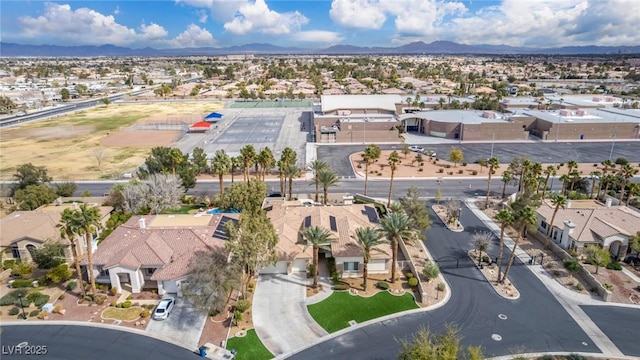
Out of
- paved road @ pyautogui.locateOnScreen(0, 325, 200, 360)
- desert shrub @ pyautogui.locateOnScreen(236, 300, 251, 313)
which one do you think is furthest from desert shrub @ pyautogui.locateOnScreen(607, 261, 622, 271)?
paved road @ pyautogui.locateOnScreen(0, 325, 200, 360)

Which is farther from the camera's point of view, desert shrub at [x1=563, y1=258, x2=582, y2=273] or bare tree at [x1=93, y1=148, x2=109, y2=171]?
bare tree at [x1=93, y1=148, x2=109, y2=171]

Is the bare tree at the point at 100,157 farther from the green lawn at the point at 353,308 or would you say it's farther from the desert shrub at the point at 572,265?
the desert shrub at the point at 572,265

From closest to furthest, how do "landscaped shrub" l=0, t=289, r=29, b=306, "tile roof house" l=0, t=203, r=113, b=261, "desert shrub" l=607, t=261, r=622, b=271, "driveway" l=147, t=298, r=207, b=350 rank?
"driveway" l=147, t=298, r=207, b=350
"landscaped shrub" l=0, t=289, r=29, b=306
"desert shrub" l=607, t=261, r=622, b=271
"tile roof house" l=0, t=203, r=113, b=261

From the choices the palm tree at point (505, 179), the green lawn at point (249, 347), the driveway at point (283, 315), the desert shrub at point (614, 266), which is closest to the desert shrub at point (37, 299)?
the green lawn at point (249, 347)

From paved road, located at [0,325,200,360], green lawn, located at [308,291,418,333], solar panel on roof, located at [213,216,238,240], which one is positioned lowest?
paved road, located at [0,325,200,360]

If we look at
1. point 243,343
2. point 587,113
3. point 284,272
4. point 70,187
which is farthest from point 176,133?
point 587,113

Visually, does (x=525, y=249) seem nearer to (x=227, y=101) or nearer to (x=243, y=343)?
(x=243, y=343)

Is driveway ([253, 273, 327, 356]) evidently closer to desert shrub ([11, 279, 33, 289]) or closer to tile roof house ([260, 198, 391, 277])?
tile roof house ([260, 198, 391, 277])
